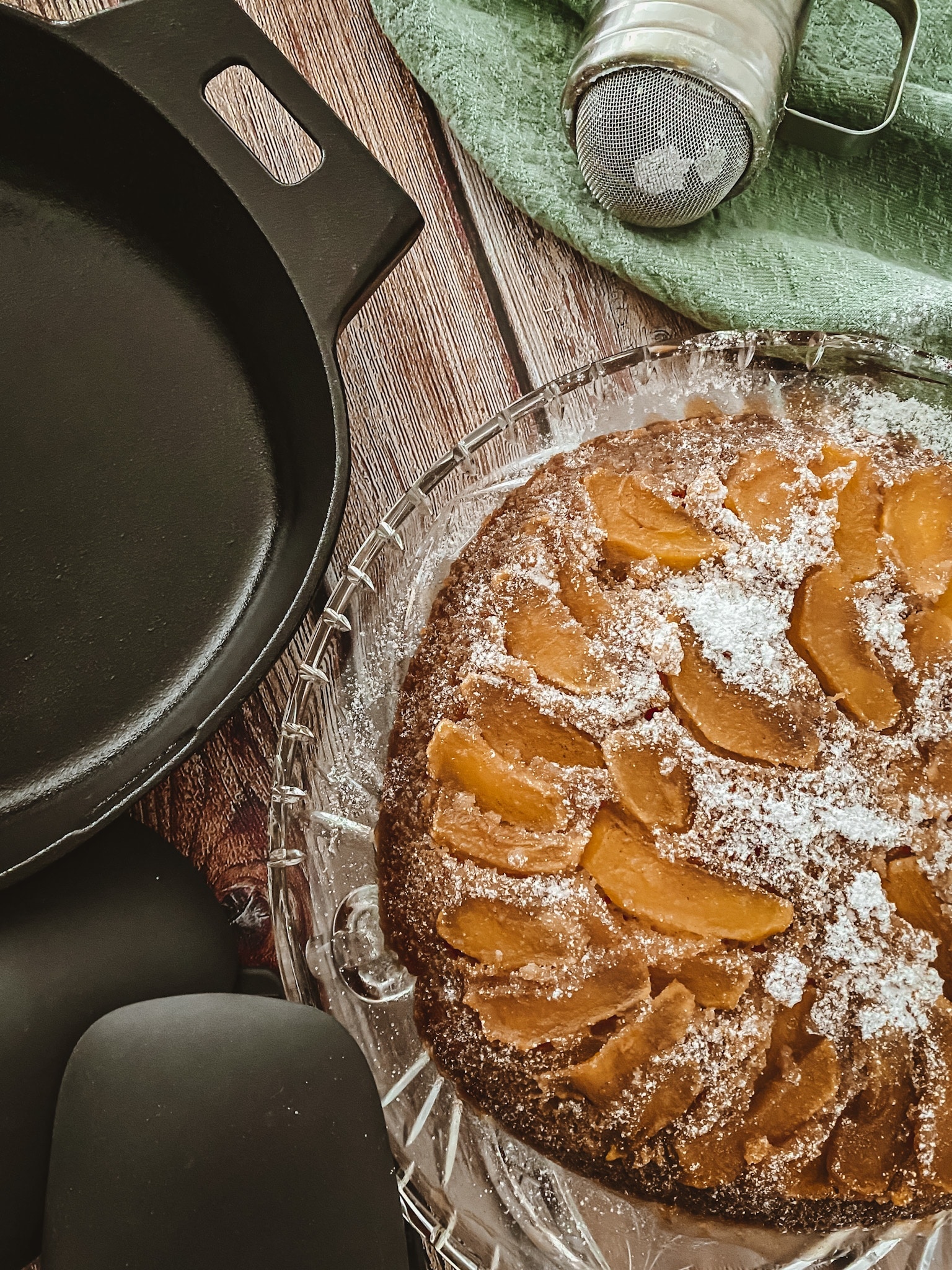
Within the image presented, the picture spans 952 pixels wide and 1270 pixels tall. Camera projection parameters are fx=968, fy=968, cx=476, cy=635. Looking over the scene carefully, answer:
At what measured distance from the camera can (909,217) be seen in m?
1.22

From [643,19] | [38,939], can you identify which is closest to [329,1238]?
[38,939]

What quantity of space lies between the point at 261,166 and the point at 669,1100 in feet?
3.35

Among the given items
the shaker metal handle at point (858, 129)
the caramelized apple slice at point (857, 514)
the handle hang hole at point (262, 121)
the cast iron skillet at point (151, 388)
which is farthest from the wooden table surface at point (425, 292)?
the caramelized apple slice at point (857, 514)

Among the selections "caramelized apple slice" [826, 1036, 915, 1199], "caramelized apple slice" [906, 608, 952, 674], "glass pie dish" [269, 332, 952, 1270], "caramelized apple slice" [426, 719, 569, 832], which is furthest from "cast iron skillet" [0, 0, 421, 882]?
"caramelized apple slice" [826, 1036, 915, 1199]

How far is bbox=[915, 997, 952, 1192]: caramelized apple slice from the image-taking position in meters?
0.85

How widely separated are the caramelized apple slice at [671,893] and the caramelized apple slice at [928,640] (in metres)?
0.26

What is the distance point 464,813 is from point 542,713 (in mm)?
117

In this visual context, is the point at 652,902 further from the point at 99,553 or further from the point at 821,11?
the point at 821,11

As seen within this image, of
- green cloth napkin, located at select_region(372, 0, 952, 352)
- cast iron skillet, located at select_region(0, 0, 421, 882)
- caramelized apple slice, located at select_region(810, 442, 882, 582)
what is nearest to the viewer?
caramelized apple slice, located at select_region(810, 442, 882, 582)

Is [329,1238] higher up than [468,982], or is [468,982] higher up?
[468,982]

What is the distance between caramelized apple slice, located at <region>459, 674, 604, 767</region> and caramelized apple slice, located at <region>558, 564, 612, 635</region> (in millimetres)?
95

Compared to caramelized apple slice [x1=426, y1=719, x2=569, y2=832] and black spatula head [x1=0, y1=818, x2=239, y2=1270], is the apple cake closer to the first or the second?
caramelized apple slice [x1=426, y1=719, x2=569, y2=832]

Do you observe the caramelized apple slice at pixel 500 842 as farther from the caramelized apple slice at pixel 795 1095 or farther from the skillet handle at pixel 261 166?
the skillet handle at pixel 261 166

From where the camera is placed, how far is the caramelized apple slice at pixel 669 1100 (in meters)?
0.84
